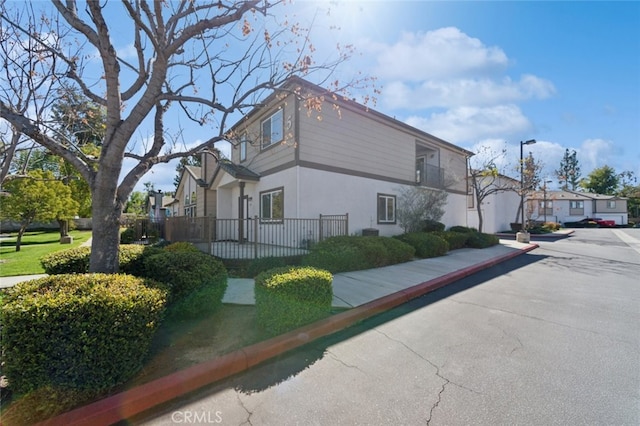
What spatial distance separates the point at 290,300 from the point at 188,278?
1674mm

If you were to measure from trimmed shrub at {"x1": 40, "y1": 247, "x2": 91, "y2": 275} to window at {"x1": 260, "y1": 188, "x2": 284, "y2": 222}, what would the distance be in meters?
7.07

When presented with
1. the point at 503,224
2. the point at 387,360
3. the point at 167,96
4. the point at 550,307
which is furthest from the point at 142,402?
the point at 503,224

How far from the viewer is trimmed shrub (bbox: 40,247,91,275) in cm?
543

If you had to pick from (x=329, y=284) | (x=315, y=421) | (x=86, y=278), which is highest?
(x=86, y=278)

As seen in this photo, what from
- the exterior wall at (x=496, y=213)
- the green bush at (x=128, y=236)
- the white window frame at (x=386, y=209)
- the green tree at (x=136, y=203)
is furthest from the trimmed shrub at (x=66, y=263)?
the green tree at (x=136, y=203)

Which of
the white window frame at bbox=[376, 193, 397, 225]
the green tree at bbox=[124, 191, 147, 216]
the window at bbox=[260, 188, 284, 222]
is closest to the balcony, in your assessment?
the white window frame at bbox=[376, 193, 397, 225]

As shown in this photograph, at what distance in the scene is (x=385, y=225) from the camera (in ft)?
49.9

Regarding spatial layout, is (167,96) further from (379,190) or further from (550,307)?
(379,190)

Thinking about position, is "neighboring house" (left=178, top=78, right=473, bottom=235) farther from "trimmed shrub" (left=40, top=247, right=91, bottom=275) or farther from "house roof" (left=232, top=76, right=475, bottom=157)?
"trimmed shrub" (left=40, top=247, right=91, bottom=275)

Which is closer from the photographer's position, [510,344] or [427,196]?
[510,344]

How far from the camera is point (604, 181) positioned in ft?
213

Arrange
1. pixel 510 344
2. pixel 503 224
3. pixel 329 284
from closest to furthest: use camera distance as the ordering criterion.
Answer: pixel 510 344 → pixel 329 284 → pixel 503 224

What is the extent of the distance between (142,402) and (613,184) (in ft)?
298

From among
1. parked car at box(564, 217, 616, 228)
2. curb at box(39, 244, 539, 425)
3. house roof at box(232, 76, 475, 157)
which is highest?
house roof at box(232, 76, 475, 157)
